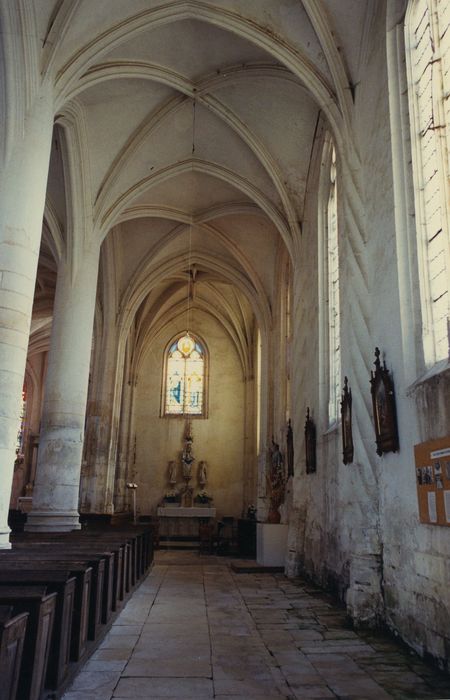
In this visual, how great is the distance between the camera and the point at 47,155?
26.9 feet

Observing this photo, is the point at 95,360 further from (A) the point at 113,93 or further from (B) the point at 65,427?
(A) the point at 113,93

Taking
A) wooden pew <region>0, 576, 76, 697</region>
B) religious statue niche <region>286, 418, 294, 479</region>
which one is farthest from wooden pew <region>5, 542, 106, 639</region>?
religious statue niche <region>286, 418, 294, 479</region>

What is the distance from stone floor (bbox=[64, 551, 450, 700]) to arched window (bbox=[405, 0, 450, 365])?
2802 millimetres

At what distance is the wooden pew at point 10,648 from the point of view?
8.36 ft

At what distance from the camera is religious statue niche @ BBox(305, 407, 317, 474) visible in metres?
10.3

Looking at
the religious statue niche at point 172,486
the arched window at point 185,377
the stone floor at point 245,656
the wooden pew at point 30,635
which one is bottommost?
the stone floor at point 245,656

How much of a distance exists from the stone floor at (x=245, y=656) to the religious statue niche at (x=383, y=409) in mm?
1973

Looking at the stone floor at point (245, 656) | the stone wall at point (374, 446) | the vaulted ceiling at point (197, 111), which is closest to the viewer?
the stone floor at point (245, 656)

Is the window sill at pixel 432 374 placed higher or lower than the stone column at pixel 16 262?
lower

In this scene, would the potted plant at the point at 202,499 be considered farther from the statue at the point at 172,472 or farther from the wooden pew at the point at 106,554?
the wooden pew at the point at 106,554

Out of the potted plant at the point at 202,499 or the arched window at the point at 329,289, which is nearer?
the arched window at the point at 329,289

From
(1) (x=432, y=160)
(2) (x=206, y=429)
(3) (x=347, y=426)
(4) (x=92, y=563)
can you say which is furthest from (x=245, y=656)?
(2) (x=206, y=429)

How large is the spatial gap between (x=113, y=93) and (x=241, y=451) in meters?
15.5

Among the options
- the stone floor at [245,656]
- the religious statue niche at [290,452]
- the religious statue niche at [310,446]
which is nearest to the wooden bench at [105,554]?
the stone floor at [245,656]
